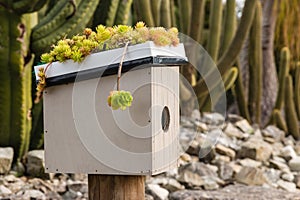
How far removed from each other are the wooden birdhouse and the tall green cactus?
1509mm

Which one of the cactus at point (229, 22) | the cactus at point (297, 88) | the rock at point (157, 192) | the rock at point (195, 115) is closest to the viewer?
the rock at point (157, 192)

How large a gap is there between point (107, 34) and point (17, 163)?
2.09m

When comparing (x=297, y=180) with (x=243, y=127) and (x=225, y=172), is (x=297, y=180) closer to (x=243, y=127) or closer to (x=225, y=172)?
(x=225, y=172)

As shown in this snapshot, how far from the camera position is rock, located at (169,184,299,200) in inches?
135

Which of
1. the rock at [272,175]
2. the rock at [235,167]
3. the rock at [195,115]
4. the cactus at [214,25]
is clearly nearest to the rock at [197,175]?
the rock at [235,167]

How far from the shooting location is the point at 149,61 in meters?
2.15

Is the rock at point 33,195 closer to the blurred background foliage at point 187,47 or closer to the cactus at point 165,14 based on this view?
the blurred background foliage at point 187,47

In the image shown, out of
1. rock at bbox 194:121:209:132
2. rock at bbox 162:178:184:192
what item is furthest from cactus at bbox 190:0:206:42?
rock at bbox 162:178:184:192

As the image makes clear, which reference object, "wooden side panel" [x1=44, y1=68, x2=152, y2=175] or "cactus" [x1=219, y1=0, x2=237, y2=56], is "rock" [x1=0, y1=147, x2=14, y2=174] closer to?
"wooden side panel" [x1=44, y1=68, x2=152, y2=175]

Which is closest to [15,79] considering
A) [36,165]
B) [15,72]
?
[15,72]

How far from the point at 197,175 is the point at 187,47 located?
6.66ft

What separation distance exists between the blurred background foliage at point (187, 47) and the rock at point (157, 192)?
800mm

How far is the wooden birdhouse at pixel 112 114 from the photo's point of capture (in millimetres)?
2199

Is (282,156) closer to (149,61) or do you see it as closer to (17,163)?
(17,163)
